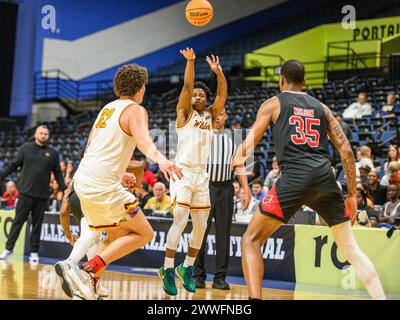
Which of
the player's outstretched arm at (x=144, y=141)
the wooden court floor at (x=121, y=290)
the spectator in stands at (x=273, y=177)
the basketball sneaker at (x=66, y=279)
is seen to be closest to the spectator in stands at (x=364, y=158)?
the spectator in stands at (x=273, y=177)

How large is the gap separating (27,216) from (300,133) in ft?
21.2

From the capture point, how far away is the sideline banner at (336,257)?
8633mm

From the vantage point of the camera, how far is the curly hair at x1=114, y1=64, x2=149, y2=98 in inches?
245

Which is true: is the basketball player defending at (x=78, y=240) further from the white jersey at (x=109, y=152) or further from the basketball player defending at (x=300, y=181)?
the basketball player defending at (x=300, y=181)

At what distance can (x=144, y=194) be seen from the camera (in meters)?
13.4

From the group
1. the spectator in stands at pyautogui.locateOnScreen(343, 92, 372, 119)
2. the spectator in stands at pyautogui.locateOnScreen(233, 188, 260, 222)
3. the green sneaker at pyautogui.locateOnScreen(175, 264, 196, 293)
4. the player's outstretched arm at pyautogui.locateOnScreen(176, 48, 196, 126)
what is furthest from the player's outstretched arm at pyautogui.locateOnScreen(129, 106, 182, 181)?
the spectator in stands at pyautogui.locateOnScreen(343, 92, 372, 119)

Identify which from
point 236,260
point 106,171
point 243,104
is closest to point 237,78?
point 243,104

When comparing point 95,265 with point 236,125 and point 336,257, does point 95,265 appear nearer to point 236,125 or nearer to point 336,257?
point 336,257

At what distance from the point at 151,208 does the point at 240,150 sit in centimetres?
678

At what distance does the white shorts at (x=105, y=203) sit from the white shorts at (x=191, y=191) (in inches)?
60.3

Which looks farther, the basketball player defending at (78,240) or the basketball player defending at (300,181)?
the basketball player defending at (78,240)

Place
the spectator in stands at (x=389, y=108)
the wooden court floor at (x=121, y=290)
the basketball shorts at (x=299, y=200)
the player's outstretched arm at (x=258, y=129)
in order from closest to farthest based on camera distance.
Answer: the basketball shorts at (x=299, y=200), the player's outstretched arm at (x=258, y=129), the wooden court floor at (x=121, y=290), the spectator in stands at (x=389, y=108)

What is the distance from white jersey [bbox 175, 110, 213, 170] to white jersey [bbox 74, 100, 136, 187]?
1.73m

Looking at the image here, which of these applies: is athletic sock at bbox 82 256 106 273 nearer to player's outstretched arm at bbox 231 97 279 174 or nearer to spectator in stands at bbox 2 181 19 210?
player's outstretched arm at bbox 231 97 279 174
